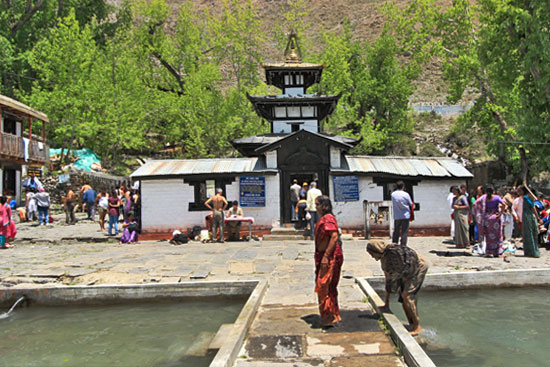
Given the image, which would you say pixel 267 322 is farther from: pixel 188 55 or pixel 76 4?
pixel 76 4

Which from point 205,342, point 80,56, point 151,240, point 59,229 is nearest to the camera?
point 205,342

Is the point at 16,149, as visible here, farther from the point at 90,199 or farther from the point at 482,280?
the point at 482,280

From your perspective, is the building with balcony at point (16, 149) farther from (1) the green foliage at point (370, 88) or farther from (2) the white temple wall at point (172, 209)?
(1) the green foliage at point (370, 88)

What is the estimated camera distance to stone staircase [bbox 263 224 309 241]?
15.6 metres

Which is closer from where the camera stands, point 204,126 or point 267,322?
point 267,322

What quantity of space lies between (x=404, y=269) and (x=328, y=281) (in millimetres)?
1106

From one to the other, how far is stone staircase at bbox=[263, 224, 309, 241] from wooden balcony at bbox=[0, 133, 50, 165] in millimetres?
17345

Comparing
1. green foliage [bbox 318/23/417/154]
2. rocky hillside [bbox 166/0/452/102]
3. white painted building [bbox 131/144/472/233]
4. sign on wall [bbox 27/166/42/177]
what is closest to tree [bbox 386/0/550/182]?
green foliage [bbox 318/23/417/154]

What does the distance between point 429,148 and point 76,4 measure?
37.0m

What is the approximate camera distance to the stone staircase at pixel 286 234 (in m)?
15.6

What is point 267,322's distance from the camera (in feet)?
19.2

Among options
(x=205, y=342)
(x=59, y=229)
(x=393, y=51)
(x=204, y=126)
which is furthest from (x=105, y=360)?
(x=393, y=51)

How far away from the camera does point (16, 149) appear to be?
24891 millimetres

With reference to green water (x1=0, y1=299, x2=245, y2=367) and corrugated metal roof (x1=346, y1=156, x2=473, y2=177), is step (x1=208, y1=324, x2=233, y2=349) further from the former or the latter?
corrugated metal roof (x1=346, y1=156, x2=473, y2=177)
